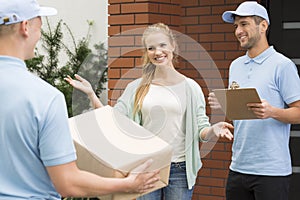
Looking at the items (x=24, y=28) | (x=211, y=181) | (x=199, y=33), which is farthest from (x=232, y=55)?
(x=24, y=28)

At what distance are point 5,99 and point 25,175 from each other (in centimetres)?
29

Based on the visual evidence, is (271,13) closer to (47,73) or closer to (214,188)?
(214,188)

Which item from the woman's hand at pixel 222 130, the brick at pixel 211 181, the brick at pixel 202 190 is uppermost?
the woman's hand at pixel 222 130

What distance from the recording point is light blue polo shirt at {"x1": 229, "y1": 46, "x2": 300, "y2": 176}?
4242 mm

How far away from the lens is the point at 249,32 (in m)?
4.41

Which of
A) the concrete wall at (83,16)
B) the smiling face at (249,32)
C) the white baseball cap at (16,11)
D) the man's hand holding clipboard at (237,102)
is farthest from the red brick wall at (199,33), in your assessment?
the white baseball cap at (16,11)

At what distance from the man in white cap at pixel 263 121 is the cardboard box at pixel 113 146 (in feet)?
3.43

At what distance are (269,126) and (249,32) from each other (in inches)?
24.6

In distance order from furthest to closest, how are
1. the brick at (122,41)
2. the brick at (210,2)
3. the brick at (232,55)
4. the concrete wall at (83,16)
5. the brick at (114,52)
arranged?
1. the concrete wall at (83,16)
2. the brick at (210,2)
3. the brick at (232,55)
4. the brick at (114,52)
5. the brick at (122,41)

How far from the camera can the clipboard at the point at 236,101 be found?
4.04 meters

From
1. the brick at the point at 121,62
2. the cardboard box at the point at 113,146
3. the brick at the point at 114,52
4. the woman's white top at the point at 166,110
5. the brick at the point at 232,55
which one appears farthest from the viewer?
the brick at the point at 232,55

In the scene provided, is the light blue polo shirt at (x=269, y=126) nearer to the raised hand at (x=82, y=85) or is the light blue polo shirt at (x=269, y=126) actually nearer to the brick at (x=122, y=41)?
the brick at (x=122, y=41)

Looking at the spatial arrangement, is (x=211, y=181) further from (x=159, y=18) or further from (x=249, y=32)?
(x=249, y=32)

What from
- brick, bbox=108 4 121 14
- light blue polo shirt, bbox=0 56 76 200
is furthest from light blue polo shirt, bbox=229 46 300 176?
light blue polo shirt, bbox=0 56 76 200
